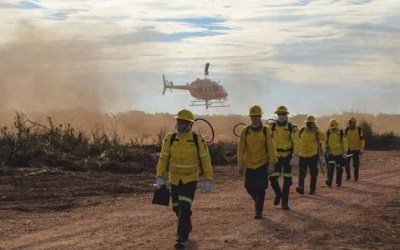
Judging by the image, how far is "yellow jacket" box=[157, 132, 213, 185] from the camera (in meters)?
10.6

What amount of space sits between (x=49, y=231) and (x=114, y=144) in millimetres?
14969

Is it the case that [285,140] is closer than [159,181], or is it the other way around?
[159,181]

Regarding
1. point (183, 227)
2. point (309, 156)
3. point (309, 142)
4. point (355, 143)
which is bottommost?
point (183, 227)

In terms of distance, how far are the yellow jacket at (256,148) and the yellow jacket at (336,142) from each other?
28.1 ft

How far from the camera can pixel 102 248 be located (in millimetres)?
10539

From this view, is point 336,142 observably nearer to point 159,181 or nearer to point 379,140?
point 159,181

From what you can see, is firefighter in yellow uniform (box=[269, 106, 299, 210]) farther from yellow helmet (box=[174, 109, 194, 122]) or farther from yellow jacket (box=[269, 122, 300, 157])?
yellow helmet (box=[174, 109, 194, 122])

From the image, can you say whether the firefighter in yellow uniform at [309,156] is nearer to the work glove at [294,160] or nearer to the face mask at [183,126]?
the work glove at [294,160]

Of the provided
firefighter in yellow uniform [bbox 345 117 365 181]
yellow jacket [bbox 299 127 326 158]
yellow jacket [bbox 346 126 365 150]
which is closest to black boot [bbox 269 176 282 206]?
yellow jacket [bbox 299 127 326 158]

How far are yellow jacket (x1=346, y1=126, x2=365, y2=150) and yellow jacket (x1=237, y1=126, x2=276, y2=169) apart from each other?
35.9 ft

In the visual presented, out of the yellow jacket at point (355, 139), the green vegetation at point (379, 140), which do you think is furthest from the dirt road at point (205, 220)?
the green vegetation at point (379, 140)

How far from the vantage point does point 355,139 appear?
77.5 ft

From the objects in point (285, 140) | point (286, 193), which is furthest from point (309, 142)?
point (286, 193)

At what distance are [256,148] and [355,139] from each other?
36.8 ft
